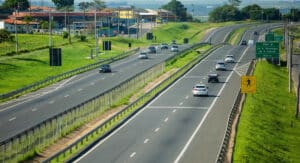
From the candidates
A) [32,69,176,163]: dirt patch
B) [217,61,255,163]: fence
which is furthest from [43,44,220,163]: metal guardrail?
[217,61,255,163]: fence

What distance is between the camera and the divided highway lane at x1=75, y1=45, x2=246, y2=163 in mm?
44375

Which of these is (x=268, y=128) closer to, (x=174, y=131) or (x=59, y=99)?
(x=174, y=131)

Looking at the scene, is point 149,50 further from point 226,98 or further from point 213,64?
point 226,98

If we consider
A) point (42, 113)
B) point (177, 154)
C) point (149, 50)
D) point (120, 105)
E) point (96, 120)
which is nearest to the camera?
point (177, 154)

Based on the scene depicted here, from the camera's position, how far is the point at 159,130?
176ft

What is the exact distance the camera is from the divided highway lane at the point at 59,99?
2266 inches

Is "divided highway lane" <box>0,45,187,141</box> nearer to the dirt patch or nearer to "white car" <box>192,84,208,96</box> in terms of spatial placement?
the dirt patch

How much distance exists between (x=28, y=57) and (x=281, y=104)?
162 feet

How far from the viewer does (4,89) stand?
8281 cm

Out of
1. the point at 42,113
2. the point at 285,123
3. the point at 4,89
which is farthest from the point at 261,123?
the point at 4,89

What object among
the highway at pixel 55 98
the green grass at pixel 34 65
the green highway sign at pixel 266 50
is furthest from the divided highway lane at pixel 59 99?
the green highway sign at pixel 266 50

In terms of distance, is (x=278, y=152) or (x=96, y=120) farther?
(x=96, y=120)

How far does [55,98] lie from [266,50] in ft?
135

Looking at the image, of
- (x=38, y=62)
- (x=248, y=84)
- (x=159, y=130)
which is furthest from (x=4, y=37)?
(x=159, y=130)
